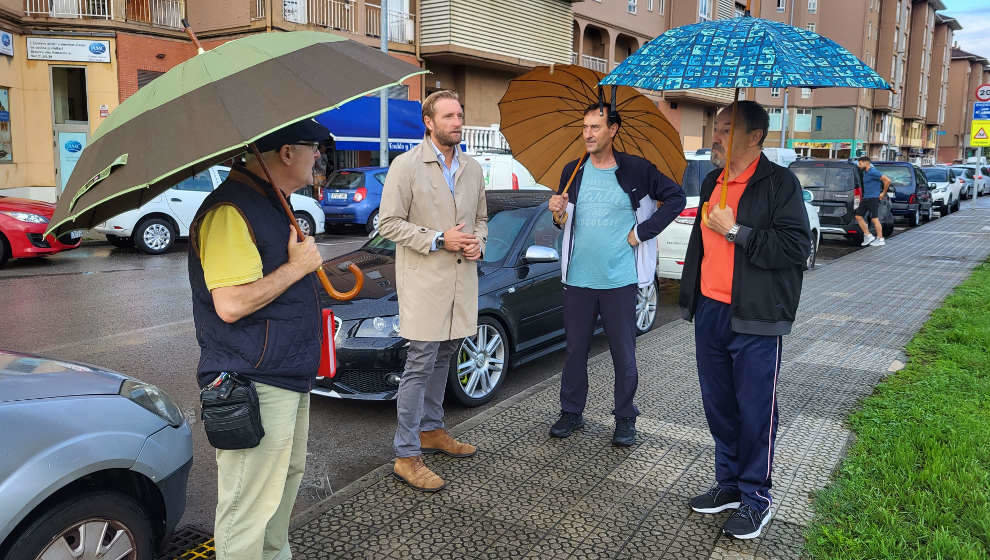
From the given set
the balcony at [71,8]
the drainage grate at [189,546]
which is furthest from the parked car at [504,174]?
the balcony at [71,8]

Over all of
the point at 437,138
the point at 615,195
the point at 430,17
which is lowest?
the point at 615,195

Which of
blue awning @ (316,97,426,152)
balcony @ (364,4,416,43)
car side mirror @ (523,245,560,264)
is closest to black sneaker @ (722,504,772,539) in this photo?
car side mirror @ (523,245,560,264)

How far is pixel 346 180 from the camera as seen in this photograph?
58.7ft

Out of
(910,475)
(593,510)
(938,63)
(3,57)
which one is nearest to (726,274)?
(593,510)

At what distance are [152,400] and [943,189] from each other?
29.4 meters

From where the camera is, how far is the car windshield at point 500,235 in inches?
236

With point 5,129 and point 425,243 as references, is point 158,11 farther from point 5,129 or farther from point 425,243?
point 425,243

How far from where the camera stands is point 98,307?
867cm

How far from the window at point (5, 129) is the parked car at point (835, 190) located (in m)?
18.9

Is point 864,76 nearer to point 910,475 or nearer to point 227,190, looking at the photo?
point 910,475

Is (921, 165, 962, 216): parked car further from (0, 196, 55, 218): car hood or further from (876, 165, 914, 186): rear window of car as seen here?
(0, 196, 55, 218): car hood

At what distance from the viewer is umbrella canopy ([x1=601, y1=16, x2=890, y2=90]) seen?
321 centimetres

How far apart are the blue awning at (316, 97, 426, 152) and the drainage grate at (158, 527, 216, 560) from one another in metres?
18.7

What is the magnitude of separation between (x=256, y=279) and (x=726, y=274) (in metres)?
2.08
